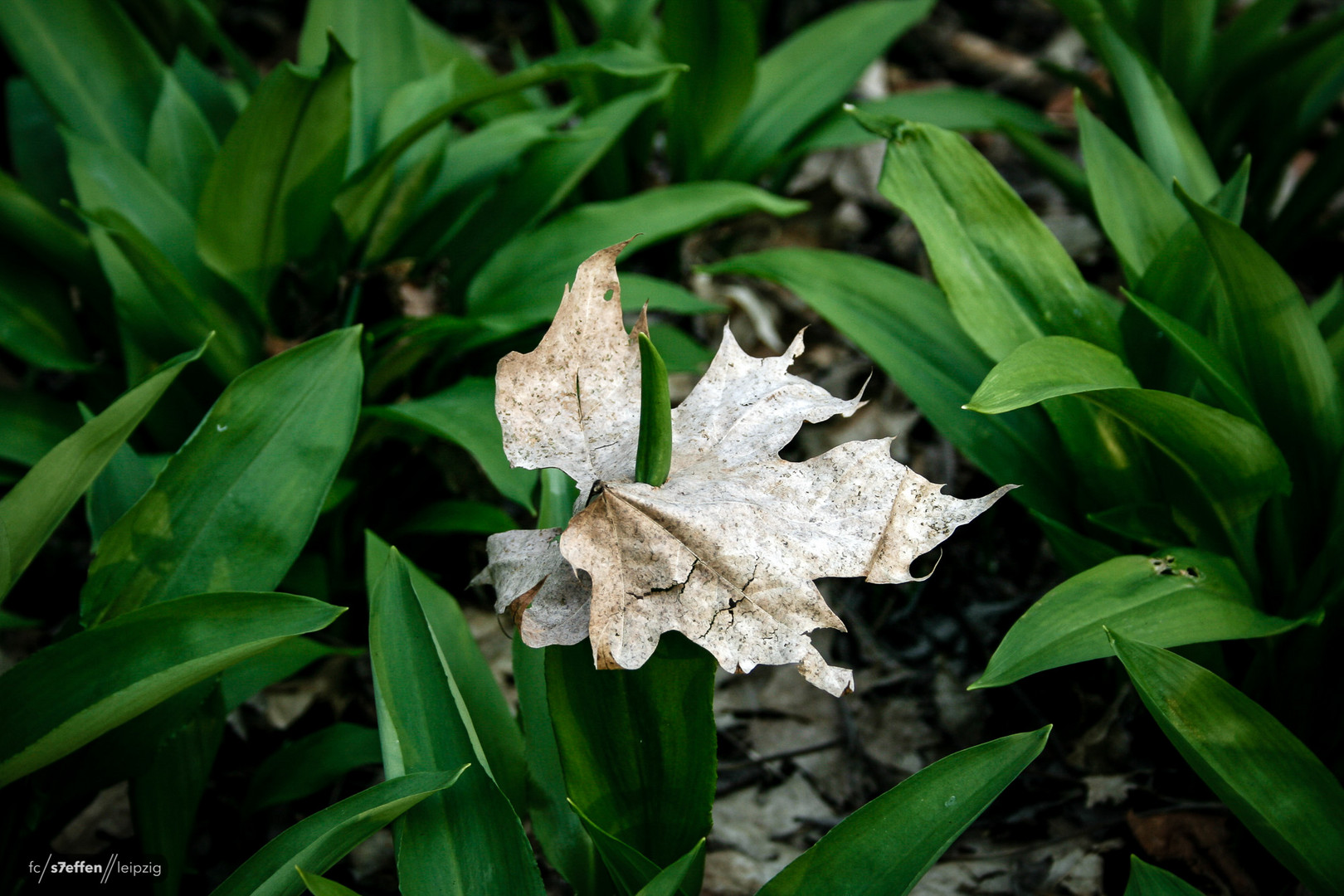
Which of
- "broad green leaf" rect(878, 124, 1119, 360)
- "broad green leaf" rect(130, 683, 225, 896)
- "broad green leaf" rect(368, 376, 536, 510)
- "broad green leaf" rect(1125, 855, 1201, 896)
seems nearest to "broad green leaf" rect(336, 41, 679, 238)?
"broad green leaf" rect(368, 376, 536, 510)

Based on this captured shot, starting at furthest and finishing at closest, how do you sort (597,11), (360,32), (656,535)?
(597,11)
(360,32)
(656,535)

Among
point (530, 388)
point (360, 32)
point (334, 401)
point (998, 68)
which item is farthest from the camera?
point (998, 68)

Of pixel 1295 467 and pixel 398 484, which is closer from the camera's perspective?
pixel 1295 467

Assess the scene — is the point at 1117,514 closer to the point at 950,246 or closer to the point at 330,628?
the point at 950,246

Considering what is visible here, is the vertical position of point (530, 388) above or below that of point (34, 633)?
above

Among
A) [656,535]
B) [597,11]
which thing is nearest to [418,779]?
[656,535]

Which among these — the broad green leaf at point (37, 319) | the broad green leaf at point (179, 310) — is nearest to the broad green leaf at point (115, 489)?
the broad green leaf at point (179, 310)

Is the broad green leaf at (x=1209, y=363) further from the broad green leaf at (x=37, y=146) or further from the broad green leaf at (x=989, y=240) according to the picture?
the broad green leaf at (x=37, y=146)
